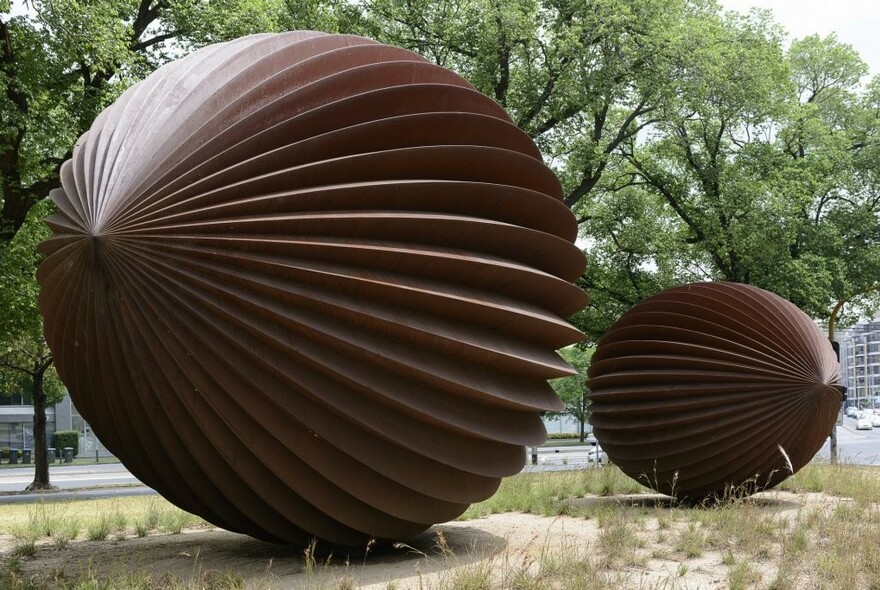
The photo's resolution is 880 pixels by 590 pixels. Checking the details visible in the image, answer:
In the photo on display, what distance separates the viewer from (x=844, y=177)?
2986cm

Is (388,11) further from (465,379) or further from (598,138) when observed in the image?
(465,379)

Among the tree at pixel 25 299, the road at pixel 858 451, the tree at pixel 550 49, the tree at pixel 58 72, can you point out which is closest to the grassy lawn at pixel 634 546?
the road at pixel 858 451

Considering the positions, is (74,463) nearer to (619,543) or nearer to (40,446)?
(40,446)

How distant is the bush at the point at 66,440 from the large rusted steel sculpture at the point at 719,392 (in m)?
42.9

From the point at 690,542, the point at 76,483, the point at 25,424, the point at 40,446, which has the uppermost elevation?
the point at 25,424

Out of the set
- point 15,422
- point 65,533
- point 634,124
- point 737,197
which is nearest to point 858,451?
point 737,197

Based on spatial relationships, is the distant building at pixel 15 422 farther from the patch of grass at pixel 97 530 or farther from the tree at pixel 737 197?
the patch of grass at pixel 97 530

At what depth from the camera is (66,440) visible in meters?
48.8

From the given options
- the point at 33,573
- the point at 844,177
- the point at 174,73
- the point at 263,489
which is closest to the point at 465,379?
the point at 263,489

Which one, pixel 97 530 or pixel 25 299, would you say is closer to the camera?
pixel 97 530

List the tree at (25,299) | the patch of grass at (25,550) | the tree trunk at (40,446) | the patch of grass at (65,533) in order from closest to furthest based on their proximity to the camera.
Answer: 1. the patch of grass at (25,550)
2. the patch of grass at (65,533)
3. the tree at (25,299)
4. the tree trunk at (40,446)

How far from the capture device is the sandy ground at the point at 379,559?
21.6 ft

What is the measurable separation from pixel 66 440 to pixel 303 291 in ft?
157

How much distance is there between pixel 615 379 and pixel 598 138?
15240 millimetres
